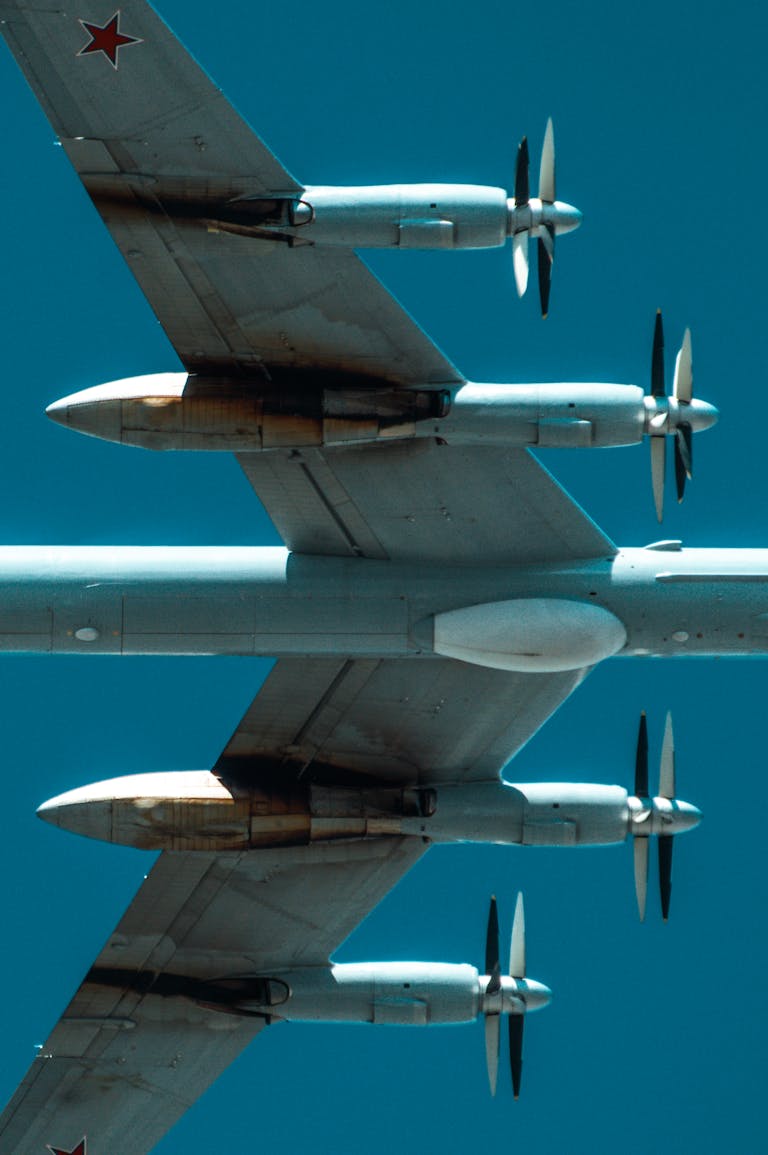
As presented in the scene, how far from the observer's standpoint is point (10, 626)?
3328 cm

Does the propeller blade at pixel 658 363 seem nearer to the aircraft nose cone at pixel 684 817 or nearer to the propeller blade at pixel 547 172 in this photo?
the propeller blade at pixel 547 172

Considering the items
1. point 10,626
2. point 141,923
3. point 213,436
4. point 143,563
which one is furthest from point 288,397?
point 141,923

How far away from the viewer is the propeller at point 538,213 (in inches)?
1222

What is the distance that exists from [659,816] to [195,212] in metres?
11.7

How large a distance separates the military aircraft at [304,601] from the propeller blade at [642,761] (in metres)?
0.04

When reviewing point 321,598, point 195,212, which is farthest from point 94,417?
point 321,598

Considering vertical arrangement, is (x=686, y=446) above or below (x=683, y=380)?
below

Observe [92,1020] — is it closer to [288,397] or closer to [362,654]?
[362,654]

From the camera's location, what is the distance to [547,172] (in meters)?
31.2

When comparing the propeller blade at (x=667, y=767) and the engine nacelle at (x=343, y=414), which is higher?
the engine nacelle at (x=343, y=414)

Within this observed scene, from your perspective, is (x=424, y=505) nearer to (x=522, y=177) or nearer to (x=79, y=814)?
(x=522, y=177)

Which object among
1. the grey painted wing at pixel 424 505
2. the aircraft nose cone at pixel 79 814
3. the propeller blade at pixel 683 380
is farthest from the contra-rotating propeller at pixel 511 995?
the propeller blade at pixel 683 380

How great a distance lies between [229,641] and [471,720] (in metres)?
4.37

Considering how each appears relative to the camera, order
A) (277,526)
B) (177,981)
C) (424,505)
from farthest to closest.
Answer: (177,981) < (277,526) < (424,505)
